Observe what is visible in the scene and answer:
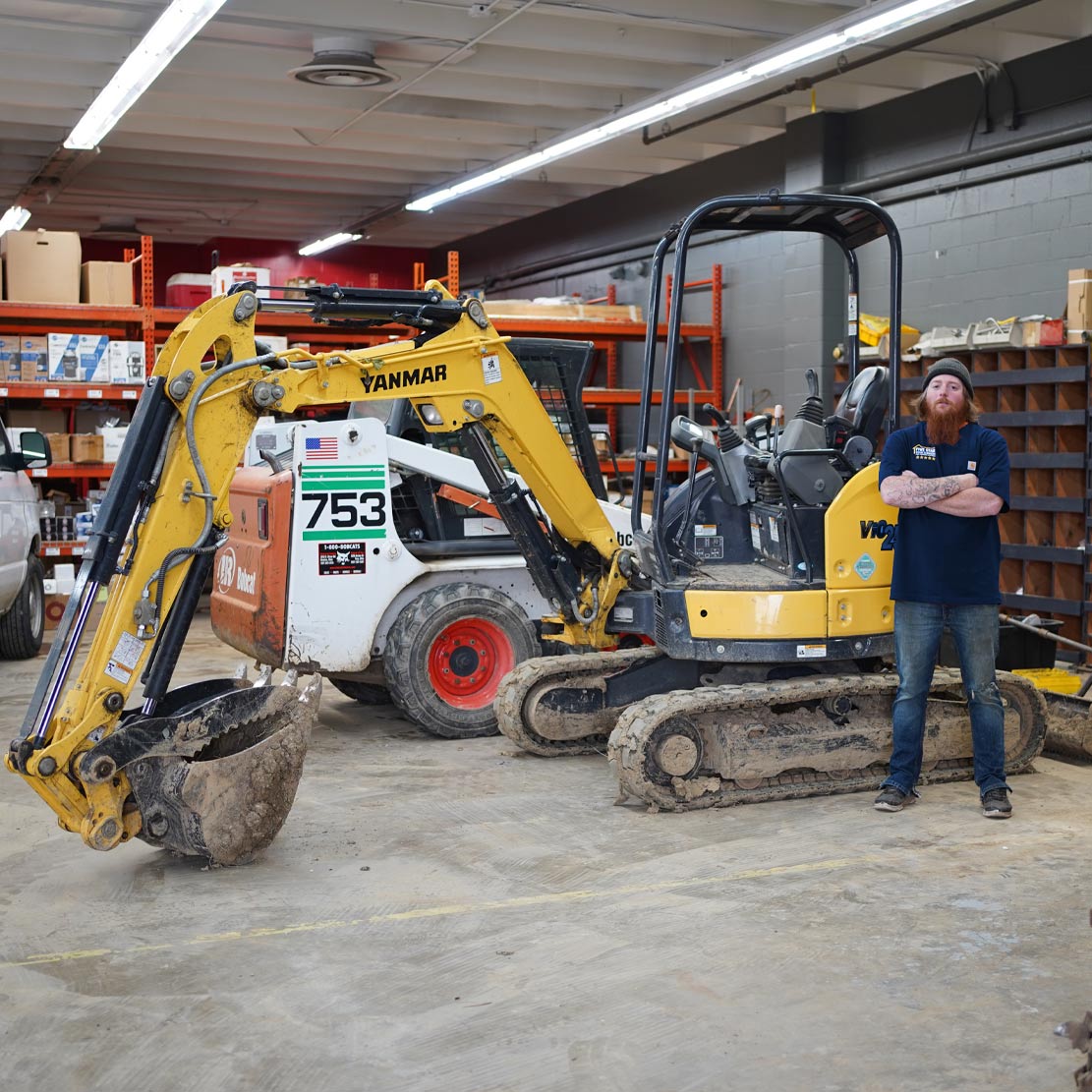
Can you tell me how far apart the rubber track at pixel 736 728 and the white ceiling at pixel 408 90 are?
6.38 meters

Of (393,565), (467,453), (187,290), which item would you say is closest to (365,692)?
(393,565)

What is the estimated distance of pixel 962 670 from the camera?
6398 millimetres

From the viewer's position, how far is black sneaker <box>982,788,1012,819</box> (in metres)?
6.33

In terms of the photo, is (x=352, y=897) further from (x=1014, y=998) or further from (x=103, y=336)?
(x=103, y=336)

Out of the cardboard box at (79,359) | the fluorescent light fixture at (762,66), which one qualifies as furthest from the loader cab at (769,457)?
the cardboard box at (79,359)

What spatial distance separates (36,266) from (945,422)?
10088 mm

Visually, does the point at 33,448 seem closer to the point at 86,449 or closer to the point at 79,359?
the point at 86,449

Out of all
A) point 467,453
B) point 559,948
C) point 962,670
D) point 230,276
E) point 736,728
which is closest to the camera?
point 559,948

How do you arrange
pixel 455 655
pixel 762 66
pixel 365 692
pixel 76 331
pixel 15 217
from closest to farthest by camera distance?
pixel 455 655 < pixel 365 692 < pixel 762 66 < pixel 76 331 < pixel 15 217

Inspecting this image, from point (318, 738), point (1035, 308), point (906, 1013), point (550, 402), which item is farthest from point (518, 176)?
point (906, 1013)

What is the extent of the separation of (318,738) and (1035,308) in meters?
7.30

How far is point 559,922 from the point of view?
5020 millimetres

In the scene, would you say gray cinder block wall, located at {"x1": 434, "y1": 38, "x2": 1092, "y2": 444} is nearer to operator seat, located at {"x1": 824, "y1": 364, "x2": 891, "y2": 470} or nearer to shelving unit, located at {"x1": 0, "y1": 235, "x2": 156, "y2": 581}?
operator seat, located at {"x1": 824, "y1": 364, "x2": 891, "y2": 470}

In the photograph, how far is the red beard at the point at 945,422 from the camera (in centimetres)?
627
